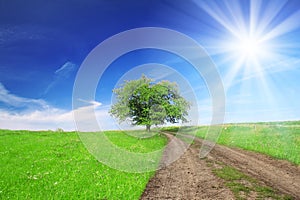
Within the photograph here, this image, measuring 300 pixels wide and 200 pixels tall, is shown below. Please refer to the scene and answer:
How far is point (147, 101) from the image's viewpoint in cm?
4703

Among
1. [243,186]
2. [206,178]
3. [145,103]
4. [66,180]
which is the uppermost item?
[145,103]

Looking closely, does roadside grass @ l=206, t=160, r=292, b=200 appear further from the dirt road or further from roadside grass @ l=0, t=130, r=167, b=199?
roadside grass @ l=0, t=130, r=167, b=199

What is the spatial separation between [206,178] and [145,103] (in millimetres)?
35583

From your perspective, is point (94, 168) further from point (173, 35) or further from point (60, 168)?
point (173, 35)

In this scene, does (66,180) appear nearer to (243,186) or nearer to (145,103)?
(243,186)

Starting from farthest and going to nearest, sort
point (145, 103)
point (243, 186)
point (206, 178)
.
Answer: point (145, 103) → point (206, 178) → point (243, 186)

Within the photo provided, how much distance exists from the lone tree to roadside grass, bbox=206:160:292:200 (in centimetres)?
3228

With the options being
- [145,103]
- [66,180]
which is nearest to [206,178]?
[66,180]

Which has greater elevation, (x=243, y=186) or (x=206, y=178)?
(x=206, y=178)

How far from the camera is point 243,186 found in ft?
36.4

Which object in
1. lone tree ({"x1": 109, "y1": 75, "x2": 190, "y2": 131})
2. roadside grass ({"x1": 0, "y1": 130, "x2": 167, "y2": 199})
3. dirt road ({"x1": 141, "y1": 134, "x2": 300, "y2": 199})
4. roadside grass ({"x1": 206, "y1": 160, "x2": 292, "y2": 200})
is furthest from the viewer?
lone tree ({"x1": 109, "y1": 75, "x2": 190, "y2": 131})

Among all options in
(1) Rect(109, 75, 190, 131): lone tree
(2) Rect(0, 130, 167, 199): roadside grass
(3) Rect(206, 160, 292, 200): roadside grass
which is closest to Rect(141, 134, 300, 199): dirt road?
(3) Rect(206, 160, 292, 200): roadside grass

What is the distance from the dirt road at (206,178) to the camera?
10.3 metres

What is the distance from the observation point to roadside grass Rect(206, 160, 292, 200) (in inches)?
386
